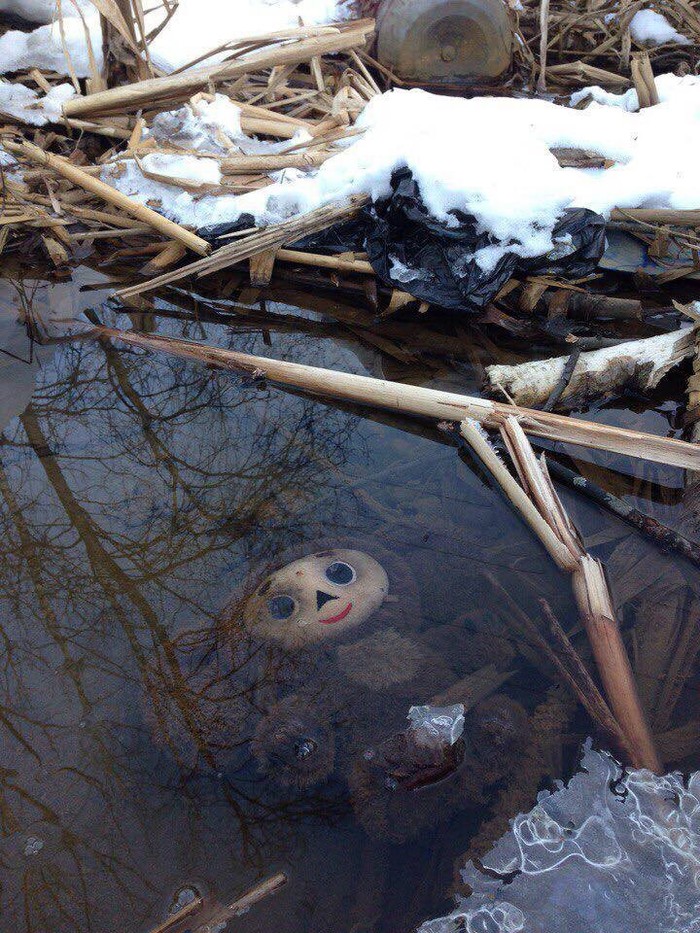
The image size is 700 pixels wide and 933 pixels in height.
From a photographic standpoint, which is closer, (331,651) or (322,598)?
(331,651)

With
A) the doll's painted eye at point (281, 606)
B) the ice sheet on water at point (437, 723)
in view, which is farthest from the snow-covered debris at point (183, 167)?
the ice sheet on water at point (437, 723)

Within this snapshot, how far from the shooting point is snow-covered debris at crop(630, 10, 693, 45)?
670 centimetres

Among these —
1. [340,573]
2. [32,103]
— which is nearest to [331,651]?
[340,573]

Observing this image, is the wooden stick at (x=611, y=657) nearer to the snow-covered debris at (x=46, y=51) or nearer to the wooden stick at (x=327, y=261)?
the wooden stick at (x=327, y=261)

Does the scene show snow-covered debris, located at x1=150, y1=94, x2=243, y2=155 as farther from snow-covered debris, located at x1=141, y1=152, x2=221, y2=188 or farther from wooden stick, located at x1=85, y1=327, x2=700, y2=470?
wooden stick, located at x1=85, y1=327, x2=700, y2=470

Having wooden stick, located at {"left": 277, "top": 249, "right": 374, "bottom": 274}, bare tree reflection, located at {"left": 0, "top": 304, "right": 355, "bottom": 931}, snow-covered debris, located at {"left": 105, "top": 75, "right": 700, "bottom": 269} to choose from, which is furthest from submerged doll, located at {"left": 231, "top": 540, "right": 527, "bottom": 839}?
snow-covered debris, located at {"left": 105, "top": 75, "right": 700, "bottom": 269}

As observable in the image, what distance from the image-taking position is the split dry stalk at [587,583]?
2.33 metres

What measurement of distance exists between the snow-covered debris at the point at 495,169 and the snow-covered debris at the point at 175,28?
1850mm

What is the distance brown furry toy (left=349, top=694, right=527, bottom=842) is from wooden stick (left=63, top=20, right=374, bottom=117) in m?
4.91

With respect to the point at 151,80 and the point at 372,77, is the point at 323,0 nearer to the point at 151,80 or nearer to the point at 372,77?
the point at 372,77

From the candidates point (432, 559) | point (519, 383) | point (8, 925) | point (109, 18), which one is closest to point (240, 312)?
point (519, 383)

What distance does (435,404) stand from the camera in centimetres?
338

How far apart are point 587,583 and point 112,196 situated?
3908mm

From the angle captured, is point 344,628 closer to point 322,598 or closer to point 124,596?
point 322,598
